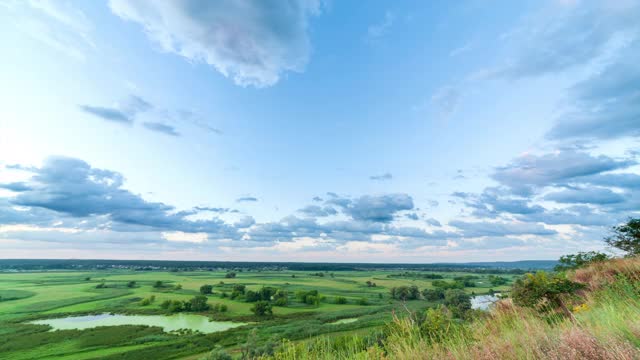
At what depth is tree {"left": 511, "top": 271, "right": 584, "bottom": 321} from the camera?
13.9 metres

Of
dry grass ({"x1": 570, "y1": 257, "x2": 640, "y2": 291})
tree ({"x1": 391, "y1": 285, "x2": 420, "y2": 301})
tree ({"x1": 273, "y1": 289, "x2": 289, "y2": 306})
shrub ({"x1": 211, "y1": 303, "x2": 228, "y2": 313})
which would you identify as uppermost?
dry grass ({"x1": 570, "y1": 257, "x2": 640, "y2": 291})

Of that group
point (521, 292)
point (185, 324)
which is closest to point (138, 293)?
point (185, 324)

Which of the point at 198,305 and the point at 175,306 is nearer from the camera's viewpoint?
the point at 175,306

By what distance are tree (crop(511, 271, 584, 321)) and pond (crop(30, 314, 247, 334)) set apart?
10015 cm

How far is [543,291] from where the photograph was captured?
14508 mm

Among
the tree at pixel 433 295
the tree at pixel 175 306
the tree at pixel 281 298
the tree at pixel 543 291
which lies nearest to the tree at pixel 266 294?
the tree at pixel 281 298

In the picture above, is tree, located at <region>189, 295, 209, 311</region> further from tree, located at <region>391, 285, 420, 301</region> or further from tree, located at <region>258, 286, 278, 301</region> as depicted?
tree, located at <region>391, 285, 420, 301</region>

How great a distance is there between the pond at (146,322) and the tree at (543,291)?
10015 cm

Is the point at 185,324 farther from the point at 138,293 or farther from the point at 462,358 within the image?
the point at 462,358

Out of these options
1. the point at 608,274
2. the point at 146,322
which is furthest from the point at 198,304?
the point at 608,274

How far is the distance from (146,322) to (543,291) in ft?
416

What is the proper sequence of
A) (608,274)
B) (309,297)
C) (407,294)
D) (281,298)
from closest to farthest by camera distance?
(608,274)
(407,294)
(309,297)
(281,298)

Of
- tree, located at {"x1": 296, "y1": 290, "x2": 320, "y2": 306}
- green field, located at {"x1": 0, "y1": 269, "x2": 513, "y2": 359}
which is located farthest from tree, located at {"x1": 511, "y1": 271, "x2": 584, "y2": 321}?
tree, located at {"x1": 296, "y1": 290, "x2": 320, "y2": 306}

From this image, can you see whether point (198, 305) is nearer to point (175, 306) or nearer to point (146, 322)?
point (175, 306)
